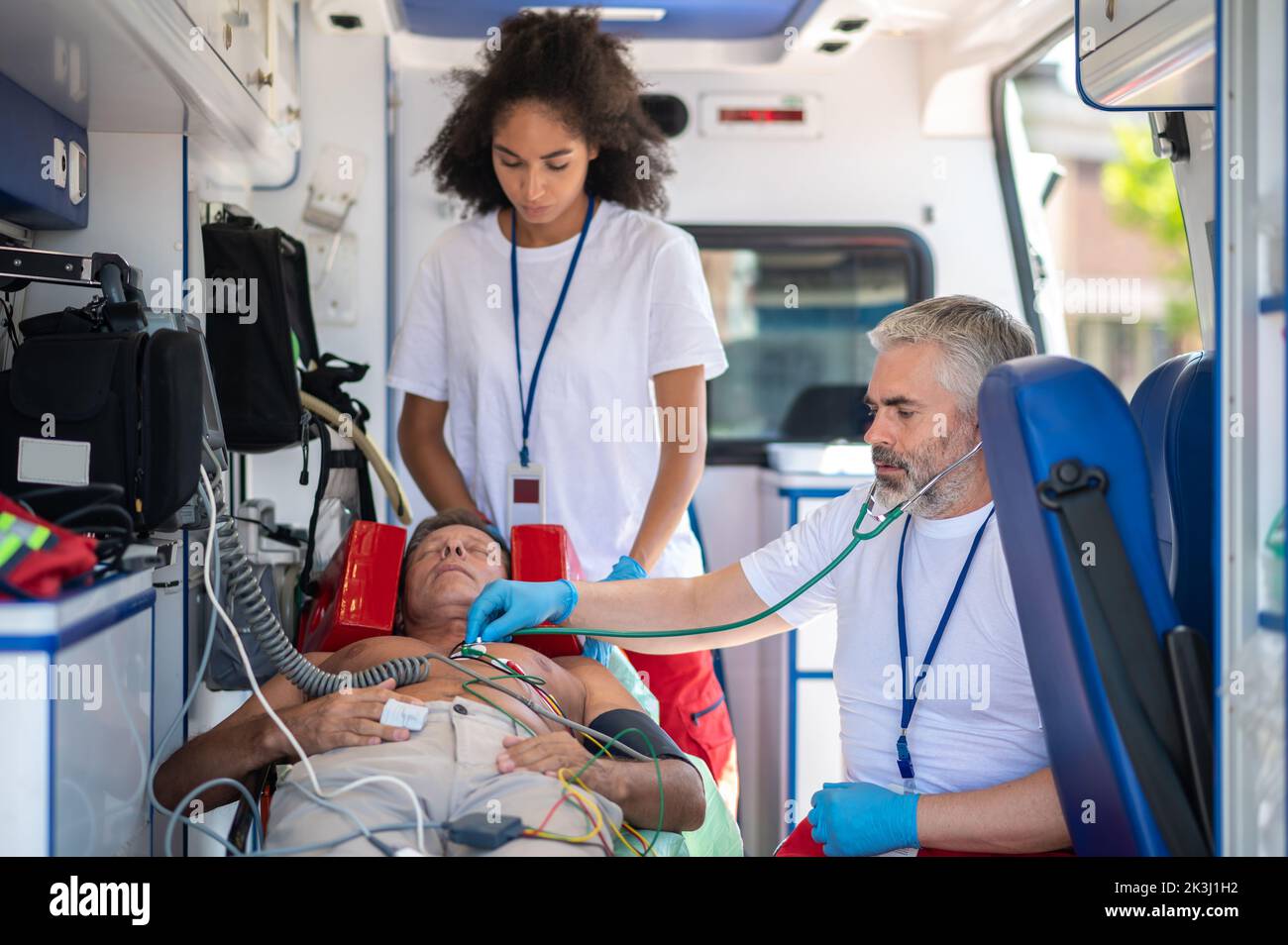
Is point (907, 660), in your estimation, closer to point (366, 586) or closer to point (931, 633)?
point (931, 633)

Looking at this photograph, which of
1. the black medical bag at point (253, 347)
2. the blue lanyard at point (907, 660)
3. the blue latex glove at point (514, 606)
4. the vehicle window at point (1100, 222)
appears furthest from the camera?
the vehicle window at point (1100, 222)

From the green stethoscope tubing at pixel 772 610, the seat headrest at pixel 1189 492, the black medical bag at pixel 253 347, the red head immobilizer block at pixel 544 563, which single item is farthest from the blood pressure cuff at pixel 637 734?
the black medical bag at pixel 253 347

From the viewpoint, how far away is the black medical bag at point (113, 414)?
190 cm

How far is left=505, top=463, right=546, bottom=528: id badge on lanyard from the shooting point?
3051mm

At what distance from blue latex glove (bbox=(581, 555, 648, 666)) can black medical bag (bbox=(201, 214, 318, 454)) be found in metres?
0.83

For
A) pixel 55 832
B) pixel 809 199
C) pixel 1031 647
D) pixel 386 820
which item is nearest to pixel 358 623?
pixel 386 820

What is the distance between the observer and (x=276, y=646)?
2.13 meters

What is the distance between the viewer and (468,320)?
10.3 ft

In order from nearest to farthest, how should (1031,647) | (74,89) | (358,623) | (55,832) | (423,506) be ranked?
1. (55,832)
2. (1031,647)
3. (74,89)
4. (358,623)
5. (423,506)

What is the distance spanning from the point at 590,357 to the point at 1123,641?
1.75 meters

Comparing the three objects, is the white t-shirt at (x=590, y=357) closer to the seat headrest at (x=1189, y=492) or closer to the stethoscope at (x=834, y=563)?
the stethoscope at (x=834, y=563)

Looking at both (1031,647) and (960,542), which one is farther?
(960,542)

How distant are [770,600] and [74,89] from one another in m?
1.73
